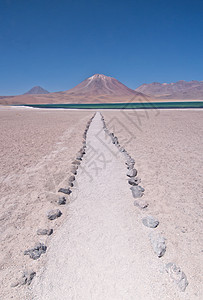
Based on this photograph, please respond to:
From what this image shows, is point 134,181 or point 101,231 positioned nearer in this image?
point 101,231

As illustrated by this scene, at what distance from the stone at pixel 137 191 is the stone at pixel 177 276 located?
1.84 m

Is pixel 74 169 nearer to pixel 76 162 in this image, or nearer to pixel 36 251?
pixel 76 162

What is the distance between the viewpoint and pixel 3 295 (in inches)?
86.9

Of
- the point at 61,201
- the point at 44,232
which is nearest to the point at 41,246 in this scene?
the point at 44,232

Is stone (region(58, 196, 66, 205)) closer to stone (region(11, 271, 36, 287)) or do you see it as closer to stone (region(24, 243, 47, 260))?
stone (region(24, 243, 47, 260))

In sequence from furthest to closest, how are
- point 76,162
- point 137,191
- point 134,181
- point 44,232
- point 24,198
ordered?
point 76,162 < point 134,181 < point 137,191 < point 24,198 < point 44,232

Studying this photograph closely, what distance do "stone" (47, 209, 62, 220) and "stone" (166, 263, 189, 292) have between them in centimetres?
203

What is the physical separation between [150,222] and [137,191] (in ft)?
3.59

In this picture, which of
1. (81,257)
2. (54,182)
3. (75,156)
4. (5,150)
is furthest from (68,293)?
(5,150)

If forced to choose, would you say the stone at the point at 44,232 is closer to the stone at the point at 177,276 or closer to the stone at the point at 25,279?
the stone at the point at 25,279

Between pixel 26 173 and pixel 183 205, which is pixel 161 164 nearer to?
pixel 183 205

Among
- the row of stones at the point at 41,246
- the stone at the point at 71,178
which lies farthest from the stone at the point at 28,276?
the stone at the point at 71,178

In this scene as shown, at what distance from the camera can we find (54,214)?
355 cm

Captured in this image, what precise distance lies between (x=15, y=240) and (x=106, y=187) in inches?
94.4
